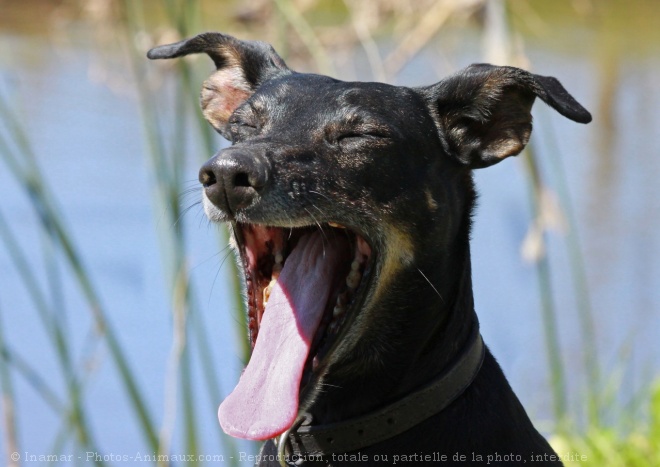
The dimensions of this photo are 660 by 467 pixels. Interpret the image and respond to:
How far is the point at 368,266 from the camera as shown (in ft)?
9.08

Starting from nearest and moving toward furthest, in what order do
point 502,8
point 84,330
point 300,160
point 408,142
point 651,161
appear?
point 300,160 < point 408,142 < point 502,8 < point 84,330 < point 651,161

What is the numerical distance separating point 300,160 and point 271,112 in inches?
11.3

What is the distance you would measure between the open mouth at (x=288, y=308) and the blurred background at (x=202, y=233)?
36 cm

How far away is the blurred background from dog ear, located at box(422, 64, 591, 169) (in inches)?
28.6

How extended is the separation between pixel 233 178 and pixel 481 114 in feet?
2.72


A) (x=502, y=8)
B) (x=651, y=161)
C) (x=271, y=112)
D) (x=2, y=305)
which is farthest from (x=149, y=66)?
(x=271, y=112)

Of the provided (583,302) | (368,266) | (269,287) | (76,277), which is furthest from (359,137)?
(583,302)

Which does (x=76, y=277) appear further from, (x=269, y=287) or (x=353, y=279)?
(x=353, y=279)

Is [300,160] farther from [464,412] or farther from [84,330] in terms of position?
[84,330]

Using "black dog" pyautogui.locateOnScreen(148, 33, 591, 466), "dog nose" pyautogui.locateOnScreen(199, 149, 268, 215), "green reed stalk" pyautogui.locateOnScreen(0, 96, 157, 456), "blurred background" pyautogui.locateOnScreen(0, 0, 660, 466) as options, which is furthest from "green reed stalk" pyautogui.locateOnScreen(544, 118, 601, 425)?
"dog nose" pyautogui.locateOnScreen(199, 149, 268, 215)

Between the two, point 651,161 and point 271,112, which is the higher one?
point 271,112

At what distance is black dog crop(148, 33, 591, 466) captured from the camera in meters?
2.65

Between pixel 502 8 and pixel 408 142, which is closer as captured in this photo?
pixel 408 142

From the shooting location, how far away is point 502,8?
390 cm
